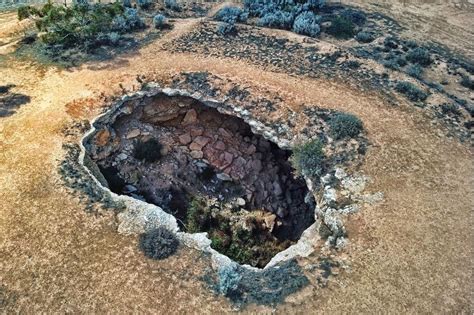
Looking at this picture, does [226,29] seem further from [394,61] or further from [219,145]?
[394,61]

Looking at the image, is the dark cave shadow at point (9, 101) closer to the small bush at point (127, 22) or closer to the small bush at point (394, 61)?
the small bush at point (127, 22)

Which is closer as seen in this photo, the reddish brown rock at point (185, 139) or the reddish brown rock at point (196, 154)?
the reddish brown rock at point (196, 154)

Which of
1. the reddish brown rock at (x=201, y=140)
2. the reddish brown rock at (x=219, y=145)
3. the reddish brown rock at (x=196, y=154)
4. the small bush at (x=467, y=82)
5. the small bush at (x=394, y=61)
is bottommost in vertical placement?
the reddish brown rock at (x=196, y=154)

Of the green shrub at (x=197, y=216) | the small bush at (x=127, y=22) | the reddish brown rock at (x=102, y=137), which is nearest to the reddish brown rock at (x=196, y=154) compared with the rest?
the green shrub at (x=197, y=216)

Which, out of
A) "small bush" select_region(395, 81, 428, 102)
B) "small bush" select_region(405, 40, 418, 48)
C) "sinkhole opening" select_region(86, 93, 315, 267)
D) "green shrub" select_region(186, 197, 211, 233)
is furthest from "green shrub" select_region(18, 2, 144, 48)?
"small bush" select_region(405, 40, 418, 48)

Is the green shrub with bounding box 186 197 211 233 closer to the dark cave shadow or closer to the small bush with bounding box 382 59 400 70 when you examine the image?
the dark cave shadow

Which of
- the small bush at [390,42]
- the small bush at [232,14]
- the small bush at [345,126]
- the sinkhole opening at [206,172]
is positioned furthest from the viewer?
the small bush at [232,14]

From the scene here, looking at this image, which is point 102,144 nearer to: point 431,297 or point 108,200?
point 108,200

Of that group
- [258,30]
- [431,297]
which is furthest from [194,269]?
[258,30]

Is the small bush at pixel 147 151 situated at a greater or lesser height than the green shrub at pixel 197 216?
greater
